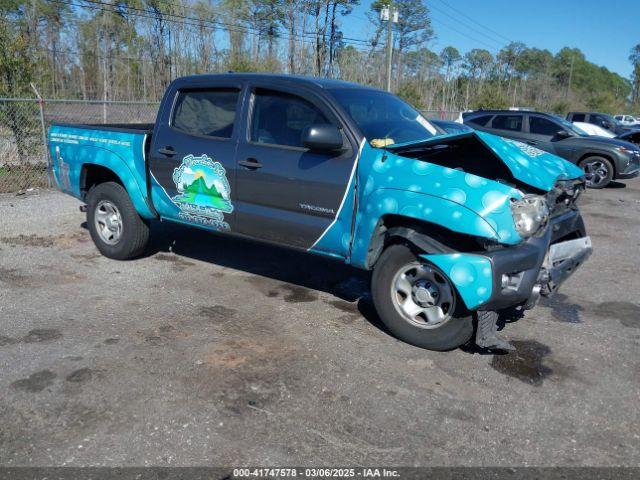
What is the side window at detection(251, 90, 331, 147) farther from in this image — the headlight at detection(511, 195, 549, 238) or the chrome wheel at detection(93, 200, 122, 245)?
the chrome wheel at detection(93, 200, 122, 245)

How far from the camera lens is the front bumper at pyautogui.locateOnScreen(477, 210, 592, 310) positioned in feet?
11.8

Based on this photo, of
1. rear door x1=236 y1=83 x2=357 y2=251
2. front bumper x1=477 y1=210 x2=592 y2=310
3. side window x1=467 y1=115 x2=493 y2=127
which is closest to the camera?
front bumper x1=477 y1=210 x2=592 y2=310

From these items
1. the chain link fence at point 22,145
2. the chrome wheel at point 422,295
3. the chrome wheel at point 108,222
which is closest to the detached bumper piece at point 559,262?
the chrome wheel at point 422,295

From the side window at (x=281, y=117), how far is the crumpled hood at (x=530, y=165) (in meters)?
1.38

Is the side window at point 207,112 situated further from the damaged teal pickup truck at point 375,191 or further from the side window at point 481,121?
the side window at point 481,121

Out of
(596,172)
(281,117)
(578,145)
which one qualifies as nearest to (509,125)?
(578,145)

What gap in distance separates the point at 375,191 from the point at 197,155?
6.14 feet

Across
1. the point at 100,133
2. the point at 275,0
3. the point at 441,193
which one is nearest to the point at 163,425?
the point at 441,193

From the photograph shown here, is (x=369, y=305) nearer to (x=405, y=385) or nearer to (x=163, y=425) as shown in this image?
(x=405, y=385)

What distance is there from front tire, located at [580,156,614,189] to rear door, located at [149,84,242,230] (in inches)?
406

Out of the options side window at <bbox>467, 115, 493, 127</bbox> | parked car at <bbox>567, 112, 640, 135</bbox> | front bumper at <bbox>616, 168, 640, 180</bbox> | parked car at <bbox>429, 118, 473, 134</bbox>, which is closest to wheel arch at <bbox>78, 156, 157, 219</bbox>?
parked car at <bbox>429, 118, 473, 134</bbox>

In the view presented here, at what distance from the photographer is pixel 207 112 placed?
206 inches

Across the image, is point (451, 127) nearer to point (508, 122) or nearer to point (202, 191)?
point (202, 191)

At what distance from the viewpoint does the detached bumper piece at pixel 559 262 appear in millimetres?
3918
